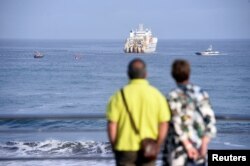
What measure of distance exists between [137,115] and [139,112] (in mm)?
27

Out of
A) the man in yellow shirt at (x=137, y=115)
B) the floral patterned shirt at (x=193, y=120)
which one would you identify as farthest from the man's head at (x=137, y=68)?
the floral patterned shirt at (x=193, y=120)

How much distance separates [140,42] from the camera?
415 ft

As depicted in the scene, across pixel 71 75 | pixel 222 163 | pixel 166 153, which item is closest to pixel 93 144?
pixel 222 163

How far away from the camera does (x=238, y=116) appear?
19.0ft

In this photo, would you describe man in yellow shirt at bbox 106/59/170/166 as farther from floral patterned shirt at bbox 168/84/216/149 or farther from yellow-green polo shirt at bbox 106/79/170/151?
floral patterned shirt at bbox 168/84/216/149

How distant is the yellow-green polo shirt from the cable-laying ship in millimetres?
119198

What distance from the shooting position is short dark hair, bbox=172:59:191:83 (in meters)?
4.11

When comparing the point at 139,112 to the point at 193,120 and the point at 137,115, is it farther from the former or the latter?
the point at 193,120

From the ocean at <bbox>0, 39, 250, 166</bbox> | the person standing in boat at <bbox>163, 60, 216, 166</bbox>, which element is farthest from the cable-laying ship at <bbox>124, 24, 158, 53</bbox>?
the person standing in boat at <bbox>163, 60, 216, 166</bbox>

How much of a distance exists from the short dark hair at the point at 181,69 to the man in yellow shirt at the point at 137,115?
207 mm

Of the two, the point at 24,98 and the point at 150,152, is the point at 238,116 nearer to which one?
the point at 150,152

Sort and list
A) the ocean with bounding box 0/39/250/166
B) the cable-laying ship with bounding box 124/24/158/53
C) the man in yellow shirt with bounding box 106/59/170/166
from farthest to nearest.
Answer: the cable-laying ship with bounding box 124/24/158/53 → the ocean with bounding box 0/39/250/166 → the man in yellow shirt with bounding box 106/59/170/166

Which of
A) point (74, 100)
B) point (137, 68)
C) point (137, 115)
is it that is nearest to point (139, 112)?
point (137, 115)

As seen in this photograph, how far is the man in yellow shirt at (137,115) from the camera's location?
4094 millimetres
